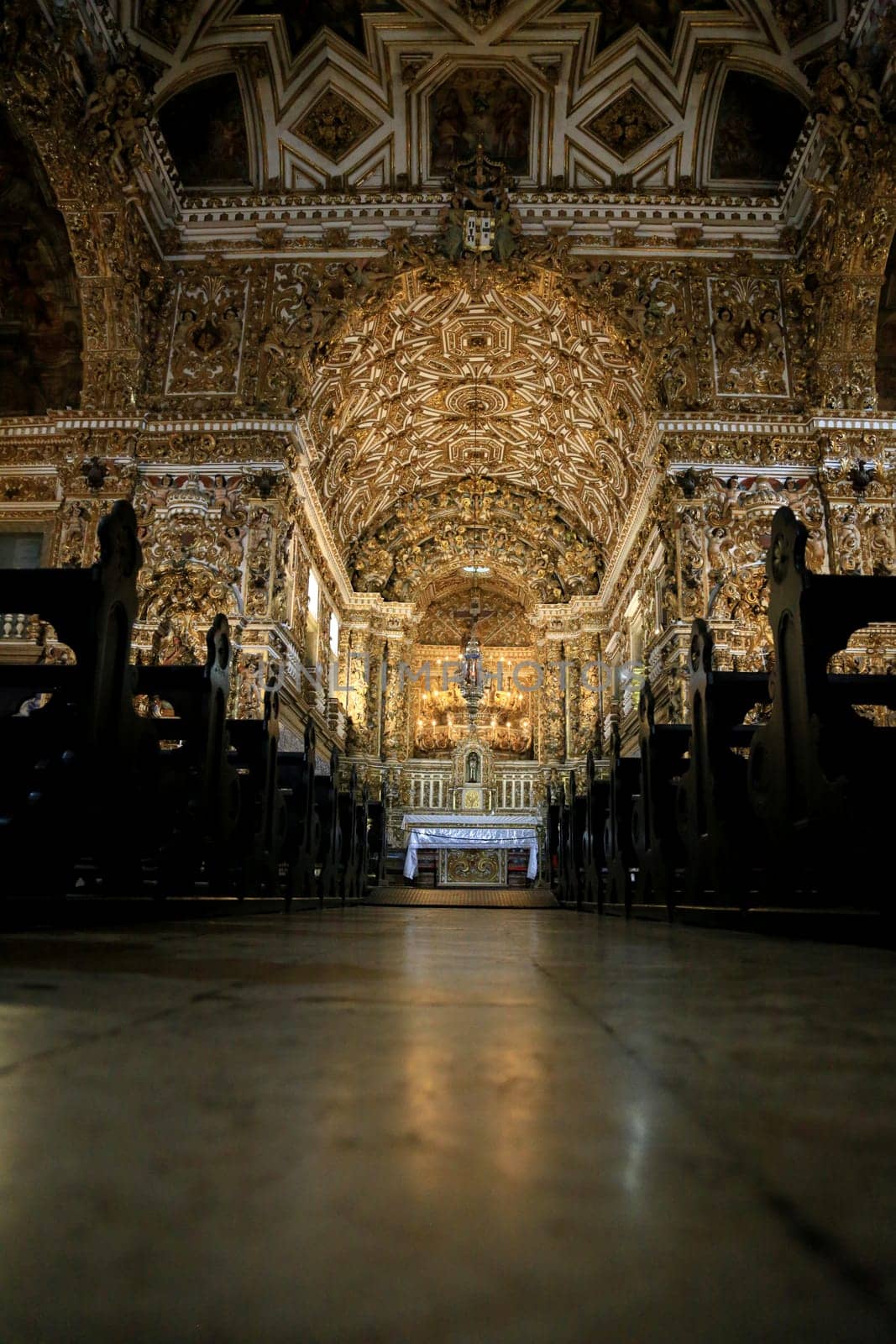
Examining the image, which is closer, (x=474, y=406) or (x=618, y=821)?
(x=618, y=821)

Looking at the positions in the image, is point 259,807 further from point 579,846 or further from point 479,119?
point 479,119

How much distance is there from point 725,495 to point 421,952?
9.95 meters

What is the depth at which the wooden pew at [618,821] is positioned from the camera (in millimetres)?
5129

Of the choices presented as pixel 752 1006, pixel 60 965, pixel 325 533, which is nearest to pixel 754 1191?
pixel 752 1006

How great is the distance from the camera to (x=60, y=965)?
1200 mm

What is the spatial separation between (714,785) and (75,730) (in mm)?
2294

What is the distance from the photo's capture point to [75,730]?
297 cm

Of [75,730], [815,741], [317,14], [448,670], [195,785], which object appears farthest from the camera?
[448,670]

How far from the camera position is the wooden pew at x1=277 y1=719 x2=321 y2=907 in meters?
5.28

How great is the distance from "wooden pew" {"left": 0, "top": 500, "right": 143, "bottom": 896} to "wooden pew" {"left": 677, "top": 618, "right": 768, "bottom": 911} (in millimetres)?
2069

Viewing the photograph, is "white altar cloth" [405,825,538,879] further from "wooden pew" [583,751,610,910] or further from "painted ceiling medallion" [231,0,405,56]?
"painted ceiling medallion" [231,0,405,56]

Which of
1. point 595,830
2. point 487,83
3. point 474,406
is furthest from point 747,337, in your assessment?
point 595,830

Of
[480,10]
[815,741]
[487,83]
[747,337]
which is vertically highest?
[480,10]

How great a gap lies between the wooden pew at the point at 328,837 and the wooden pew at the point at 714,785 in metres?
3.01
